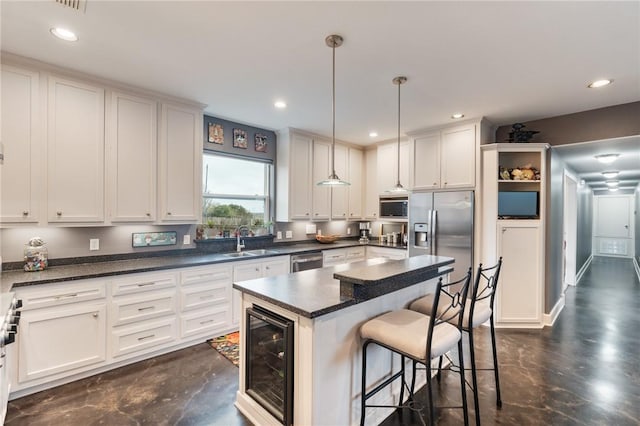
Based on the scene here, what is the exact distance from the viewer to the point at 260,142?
4.48m

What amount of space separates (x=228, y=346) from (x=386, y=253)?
110 inches

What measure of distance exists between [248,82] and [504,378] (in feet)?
11.8

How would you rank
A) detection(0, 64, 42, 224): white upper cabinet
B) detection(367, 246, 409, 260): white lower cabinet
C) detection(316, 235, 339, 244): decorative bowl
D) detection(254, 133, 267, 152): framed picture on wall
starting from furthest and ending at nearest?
detection(316, 235, 339, 244): decorative bowl, detection(367, 246, 409, 260): white lower cabinet, detection(254, 133, 267, 152): framed picture on wall, detection(0, 64, 42, 224): white upper cabinet

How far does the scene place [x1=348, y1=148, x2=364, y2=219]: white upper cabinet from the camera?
5.43 meters

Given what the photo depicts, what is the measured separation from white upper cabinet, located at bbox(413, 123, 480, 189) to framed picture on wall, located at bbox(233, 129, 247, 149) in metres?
2.52

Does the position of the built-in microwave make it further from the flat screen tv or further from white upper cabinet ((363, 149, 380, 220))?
the flat screen tv

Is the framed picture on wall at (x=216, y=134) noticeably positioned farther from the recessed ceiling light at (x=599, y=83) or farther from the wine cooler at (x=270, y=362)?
the recessed ceiling light at (x=599, y=83)

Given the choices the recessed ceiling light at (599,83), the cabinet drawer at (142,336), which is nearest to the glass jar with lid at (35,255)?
the cabinet drawer at (142,336)

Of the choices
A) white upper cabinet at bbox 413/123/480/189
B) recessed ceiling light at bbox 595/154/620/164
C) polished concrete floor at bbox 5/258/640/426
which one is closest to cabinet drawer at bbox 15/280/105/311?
polished concrete floor at bbox 5/258/640/426

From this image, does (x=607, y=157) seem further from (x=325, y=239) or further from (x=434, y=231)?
(x=325, y=239)

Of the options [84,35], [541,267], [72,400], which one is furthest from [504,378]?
[84,35]

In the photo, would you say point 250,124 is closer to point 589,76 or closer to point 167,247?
point 167,247

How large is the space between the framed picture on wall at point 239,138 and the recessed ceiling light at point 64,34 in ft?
6.91

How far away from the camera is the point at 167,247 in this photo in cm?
356
